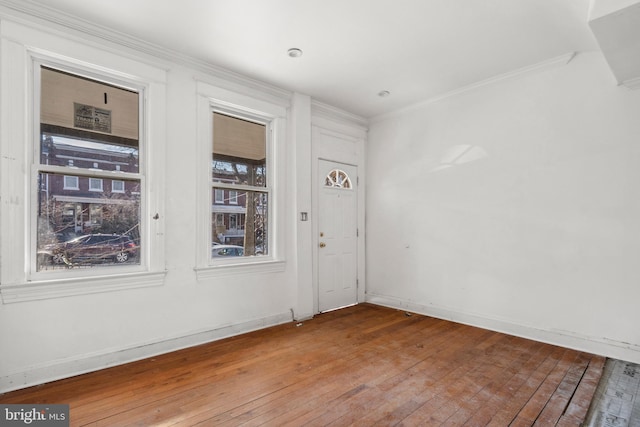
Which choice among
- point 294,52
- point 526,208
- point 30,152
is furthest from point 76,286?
point 526,208

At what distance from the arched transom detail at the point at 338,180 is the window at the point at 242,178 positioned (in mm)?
1103

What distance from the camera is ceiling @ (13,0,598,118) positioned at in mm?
2652

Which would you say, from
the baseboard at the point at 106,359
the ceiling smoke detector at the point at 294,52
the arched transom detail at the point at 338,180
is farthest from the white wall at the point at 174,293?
the ceiling smoke detector at the point at 294,52

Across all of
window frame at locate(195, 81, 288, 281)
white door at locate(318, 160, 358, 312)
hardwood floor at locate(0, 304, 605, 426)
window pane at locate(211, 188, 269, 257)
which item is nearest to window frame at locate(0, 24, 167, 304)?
window frame at locate(195, 81, 288, 281)

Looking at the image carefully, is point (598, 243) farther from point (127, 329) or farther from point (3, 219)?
point (3, 219)

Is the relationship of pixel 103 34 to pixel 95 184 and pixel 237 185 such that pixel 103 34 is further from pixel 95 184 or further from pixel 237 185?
pixel 237 185

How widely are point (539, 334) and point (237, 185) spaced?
12.4 feet

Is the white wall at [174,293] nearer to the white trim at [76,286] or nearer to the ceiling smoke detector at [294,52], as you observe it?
the white trim at [76,286]

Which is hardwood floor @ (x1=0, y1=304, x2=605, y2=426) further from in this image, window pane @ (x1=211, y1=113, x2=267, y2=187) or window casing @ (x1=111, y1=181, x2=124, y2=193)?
window pane @ (x1=211, y1=113, x2=267, y2=187)

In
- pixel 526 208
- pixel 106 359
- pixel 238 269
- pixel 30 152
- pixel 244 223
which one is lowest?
pixel 106 359

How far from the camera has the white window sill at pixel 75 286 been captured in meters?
2.57

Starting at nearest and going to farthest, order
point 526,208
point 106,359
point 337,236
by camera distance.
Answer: point 106,359, point 526,208, point 337,236

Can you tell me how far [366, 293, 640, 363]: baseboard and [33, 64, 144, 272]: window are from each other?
367 centimetres

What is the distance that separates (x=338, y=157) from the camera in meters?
5.04
